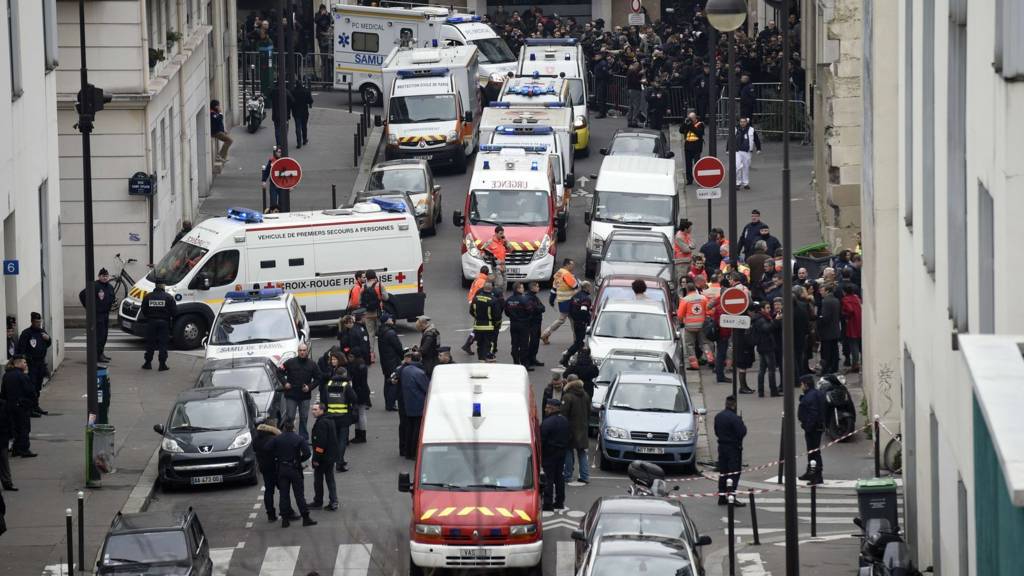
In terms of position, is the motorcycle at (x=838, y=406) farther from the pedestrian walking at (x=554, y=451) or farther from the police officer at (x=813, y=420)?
the pedestrian walking at (x=554, y=451)

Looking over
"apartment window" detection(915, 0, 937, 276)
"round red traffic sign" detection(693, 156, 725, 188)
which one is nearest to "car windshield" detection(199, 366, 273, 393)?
"round red traffic sign" detection(693, 156, 725, 188)

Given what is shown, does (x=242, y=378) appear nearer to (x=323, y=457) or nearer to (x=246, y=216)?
(x=323, y=457)

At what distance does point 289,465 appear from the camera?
23.6 metres

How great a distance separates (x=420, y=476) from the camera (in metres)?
21.6

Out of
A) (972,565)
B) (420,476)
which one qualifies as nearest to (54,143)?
(420,476)

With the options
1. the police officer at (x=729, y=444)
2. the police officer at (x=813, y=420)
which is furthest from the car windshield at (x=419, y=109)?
the police officer at (x=729, y=444)

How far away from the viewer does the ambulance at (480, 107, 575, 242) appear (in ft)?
139

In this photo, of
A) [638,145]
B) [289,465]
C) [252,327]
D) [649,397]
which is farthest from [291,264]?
[638,145]

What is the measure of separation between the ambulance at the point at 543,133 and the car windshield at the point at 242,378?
1312 cm

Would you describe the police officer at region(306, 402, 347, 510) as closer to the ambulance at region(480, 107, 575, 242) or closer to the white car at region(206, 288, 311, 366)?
the white car at region(206, 288, 311, 366)

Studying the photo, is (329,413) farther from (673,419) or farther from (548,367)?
(548,367)

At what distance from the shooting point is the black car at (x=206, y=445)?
2544 cm

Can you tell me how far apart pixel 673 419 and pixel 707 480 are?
96cm

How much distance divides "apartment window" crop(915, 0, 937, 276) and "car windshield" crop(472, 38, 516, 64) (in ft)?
126
